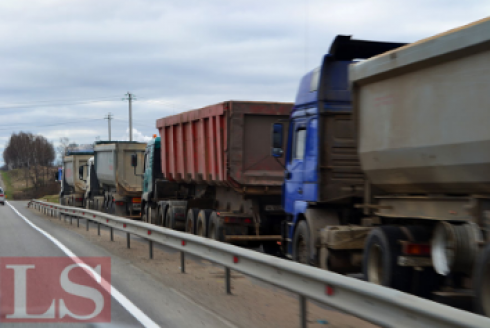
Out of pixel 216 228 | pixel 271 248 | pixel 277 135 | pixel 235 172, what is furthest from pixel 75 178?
pixel 277 135

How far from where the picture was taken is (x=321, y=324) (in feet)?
23.6

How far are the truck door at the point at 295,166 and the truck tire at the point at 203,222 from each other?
4.30 meters

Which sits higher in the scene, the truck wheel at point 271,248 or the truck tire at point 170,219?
the truck tire at point 170,219

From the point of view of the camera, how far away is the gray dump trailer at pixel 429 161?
6.41 meters

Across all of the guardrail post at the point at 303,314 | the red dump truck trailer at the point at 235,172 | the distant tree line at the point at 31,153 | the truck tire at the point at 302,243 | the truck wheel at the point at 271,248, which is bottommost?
the truck wheel at the point at 271,248

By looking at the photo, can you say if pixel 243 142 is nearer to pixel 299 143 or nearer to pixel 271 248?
pixel 271 248

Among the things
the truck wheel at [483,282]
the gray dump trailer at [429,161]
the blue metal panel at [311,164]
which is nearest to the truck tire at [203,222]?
the blue metal panel at [311,164]

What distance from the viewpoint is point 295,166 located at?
1164cm

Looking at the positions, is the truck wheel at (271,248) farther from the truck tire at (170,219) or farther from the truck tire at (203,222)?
the truck tire at (170,219)

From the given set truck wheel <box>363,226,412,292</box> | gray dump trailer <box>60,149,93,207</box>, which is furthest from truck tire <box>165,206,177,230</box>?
gray dump trailer <box>60,149,93,207</box>

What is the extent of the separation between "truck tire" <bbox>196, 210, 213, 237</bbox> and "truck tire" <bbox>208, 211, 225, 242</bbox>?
6.9 inches

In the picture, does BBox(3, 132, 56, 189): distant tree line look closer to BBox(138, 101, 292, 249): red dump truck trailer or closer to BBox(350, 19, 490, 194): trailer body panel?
BBox(138, 101, 292, 249): red dump truck trailer

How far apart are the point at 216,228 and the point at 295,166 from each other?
157 inches

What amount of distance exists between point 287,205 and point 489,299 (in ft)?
20.2
